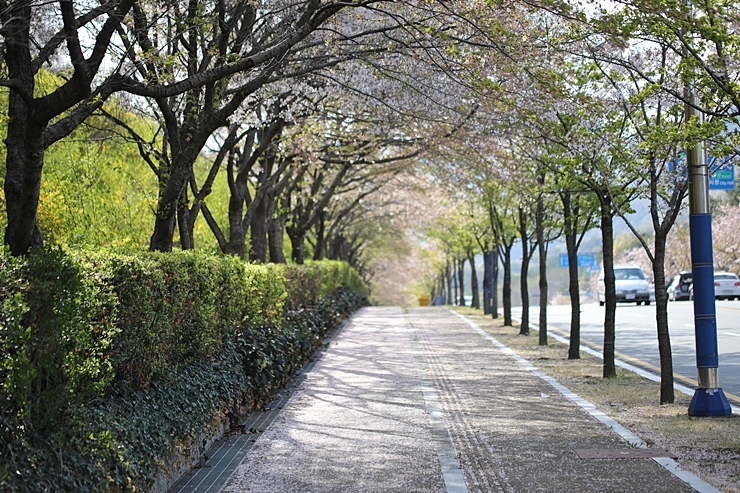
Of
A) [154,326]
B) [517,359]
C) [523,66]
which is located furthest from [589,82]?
[154,326]

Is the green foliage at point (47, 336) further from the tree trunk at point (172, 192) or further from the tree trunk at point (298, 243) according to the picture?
the tree trunk at point (298, 243)

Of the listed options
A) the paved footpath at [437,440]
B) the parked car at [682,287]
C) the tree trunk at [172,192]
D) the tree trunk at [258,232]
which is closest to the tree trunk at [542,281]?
the paved footpath at [437,440]

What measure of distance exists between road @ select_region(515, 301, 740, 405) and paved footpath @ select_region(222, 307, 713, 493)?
8.11ft

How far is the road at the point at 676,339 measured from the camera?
13586mm

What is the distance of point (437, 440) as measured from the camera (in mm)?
8875

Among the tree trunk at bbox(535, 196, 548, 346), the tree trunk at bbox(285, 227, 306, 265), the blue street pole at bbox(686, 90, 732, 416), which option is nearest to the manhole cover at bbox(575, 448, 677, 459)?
the blue street pole at bbox(686, 90, 732, 416)

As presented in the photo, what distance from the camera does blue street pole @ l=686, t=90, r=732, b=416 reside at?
9516mm

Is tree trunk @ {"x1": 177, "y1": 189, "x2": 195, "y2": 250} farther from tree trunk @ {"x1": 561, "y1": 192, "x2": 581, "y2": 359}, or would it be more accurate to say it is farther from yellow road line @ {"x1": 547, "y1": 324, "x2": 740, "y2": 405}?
yellow road line @ {"x1": 547, "y1": 324, "x2": 740, "y2": 405}

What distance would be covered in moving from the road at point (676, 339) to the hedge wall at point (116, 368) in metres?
6.38

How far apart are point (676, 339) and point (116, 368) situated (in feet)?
49.8

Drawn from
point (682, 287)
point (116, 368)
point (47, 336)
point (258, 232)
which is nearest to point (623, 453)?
point (116, 368)

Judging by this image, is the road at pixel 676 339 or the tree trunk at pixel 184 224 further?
the tree trunk at pixel 184 224

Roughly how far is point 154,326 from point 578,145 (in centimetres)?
659

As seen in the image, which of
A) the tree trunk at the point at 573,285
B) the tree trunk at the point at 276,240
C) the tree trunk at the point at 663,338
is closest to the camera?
the tree trunk at the point at 663,338
